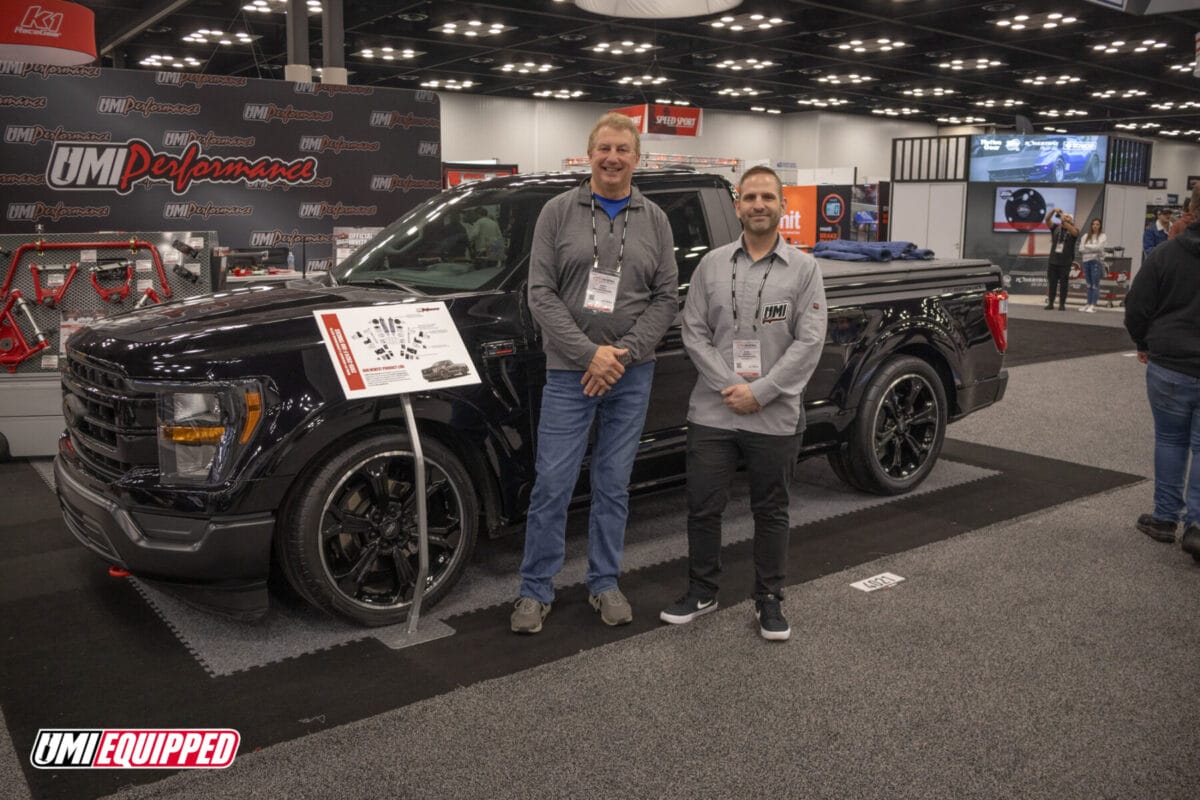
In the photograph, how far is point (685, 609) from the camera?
3676 mm

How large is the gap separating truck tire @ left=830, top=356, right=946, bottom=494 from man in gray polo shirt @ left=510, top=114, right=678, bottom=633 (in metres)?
1.86

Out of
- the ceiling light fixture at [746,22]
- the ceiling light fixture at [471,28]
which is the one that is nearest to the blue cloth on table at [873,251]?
the ceiling light fixture at [746,22]

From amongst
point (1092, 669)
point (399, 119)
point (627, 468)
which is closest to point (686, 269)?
point (627, 468)

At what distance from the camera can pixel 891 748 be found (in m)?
2.78

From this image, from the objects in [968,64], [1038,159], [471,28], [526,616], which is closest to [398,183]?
[526,616]

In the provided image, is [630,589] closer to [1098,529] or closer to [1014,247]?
[1098,529]

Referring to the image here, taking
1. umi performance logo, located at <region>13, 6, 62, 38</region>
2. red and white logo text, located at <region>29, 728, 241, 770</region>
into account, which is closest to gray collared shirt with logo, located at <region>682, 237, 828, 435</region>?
red and white logo text, located at <region>29, 728, 241, 770</region>

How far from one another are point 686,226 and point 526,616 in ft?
6.12

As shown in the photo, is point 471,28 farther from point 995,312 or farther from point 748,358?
point 748,358

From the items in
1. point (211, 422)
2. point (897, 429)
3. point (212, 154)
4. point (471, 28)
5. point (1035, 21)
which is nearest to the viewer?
point (211, 422)

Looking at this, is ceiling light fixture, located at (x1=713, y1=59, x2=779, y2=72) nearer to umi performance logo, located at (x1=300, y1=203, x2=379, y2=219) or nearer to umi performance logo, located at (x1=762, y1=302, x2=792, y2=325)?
umi performance logo, located at (x1=300, y1=203, x2=379, y2=219)

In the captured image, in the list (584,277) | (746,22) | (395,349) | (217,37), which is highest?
(746,22)

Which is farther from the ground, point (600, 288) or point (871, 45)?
point (871, 45)

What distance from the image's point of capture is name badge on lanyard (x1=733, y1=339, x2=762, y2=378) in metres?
3.43
